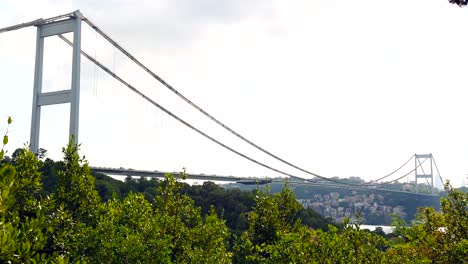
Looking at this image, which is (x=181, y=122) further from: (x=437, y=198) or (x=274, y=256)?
(x=437, y=198)

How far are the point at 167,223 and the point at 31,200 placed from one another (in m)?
4.58

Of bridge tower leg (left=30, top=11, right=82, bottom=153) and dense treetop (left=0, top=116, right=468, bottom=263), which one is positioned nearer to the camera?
dense treetop (left=0, top=116, right=468, bottom=263)

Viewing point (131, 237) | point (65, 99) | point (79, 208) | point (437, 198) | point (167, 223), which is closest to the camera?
point (131, 237)

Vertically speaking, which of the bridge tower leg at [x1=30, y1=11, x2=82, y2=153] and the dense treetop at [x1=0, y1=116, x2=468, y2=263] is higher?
the bridge tower leg at [x1=30, y1=11, x2=82, y2=153]

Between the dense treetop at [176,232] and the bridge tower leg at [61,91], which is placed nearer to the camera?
the dense treetop at [176,232]

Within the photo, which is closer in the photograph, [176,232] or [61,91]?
[176,232]

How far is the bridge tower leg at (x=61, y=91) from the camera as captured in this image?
143ft

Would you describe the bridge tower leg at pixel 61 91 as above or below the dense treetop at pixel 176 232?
above

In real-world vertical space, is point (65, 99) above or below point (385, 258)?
above

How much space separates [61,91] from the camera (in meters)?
45.2

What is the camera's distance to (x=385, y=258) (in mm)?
14930

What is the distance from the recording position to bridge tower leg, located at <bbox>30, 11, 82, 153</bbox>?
43.5 metres

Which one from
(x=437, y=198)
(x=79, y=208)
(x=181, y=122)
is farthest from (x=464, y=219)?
(x=437, y=198)

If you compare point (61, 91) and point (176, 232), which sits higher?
point (61, 91)
